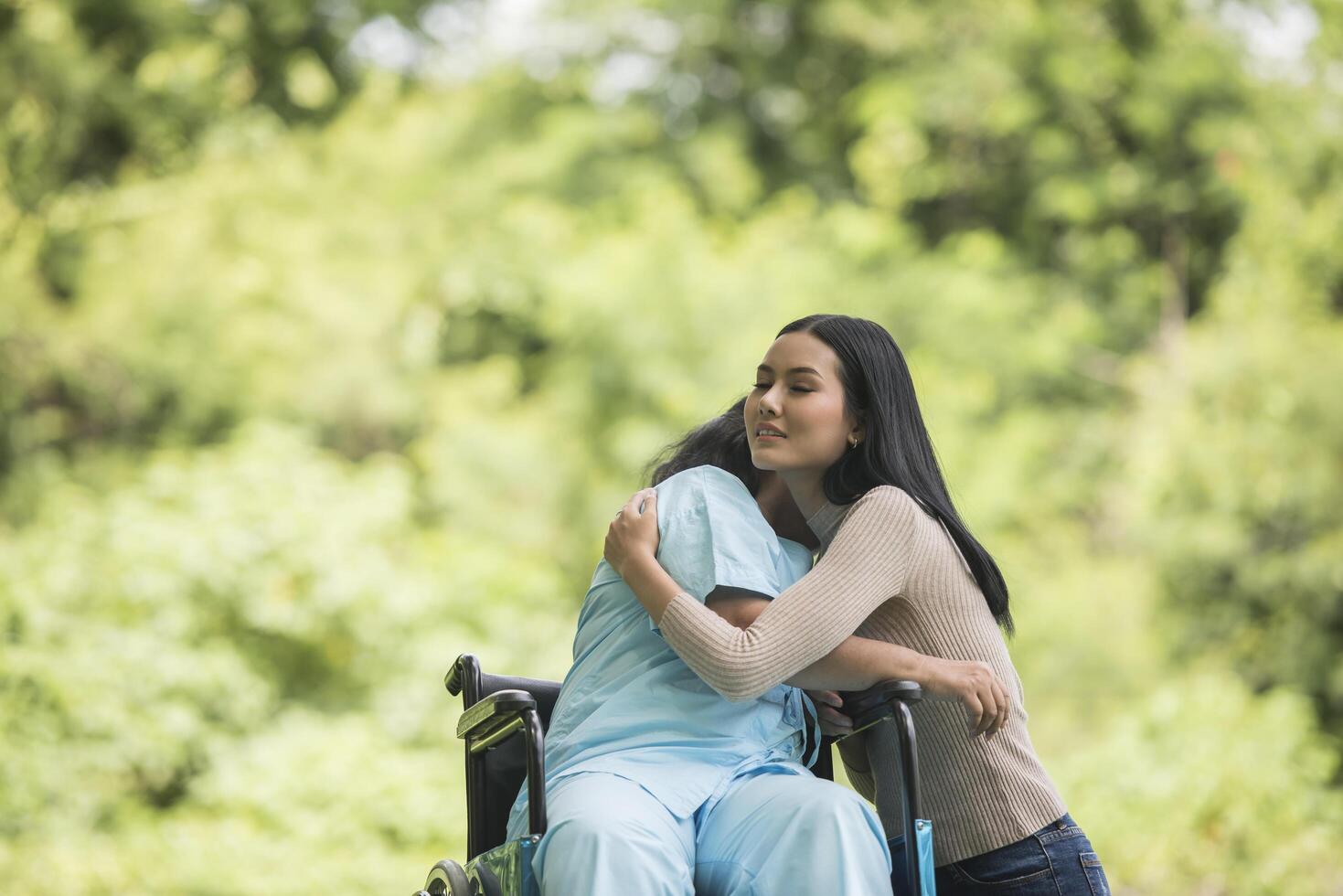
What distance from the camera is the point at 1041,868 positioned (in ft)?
4.75

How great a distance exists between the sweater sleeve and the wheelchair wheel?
1.13ft

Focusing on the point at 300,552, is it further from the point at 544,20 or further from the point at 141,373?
the point at 544,20

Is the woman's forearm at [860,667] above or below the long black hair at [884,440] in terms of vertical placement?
below

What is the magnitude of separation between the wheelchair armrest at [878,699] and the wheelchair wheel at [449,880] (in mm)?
445

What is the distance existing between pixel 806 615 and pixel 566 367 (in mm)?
6203

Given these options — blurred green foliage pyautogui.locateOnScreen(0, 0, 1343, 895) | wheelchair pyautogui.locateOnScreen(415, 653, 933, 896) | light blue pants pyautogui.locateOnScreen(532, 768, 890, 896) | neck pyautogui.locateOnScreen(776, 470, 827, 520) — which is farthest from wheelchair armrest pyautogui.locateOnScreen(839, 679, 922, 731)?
blurred green foliage pyautogui.locateOnScreen(0, 0, 1343, 895)

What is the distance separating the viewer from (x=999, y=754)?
1.49 meters

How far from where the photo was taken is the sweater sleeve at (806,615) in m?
1.36

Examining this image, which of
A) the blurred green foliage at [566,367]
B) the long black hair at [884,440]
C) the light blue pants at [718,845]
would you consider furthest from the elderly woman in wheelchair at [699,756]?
the blurred green foliage at [566,367]

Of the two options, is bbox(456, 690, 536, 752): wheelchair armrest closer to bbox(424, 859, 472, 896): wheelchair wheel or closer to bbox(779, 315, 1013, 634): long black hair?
bbox(424, 859, 472, 896): wheelchair wheel

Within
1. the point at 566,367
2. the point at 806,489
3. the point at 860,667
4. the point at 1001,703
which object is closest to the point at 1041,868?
the point at 1001,703

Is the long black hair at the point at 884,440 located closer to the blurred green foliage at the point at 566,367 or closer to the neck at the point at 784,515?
the neck at the point at 784,515

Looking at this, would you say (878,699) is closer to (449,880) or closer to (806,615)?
(806,615)

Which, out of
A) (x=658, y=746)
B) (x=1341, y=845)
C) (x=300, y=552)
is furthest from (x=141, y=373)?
(x=658, y=746)
